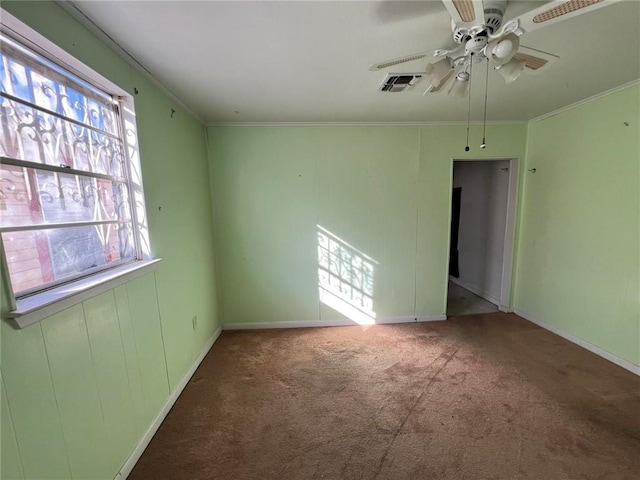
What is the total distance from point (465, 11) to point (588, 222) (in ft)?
8.42

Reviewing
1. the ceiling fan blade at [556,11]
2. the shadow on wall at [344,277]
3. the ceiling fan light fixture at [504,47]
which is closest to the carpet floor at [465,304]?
the shadow on wall at [344,277]

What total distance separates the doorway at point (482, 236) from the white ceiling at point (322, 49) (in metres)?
1.23

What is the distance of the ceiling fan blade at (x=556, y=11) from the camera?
35.8 inches

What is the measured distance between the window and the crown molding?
7.8 inches

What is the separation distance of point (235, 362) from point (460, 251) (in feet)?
12.9

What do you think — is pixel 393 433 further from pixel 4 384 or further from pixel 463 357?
pixel 4 384

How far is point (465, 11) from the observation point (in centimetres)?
99

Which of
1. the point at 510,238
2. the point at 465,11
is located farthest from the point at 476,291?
the point at 465,11

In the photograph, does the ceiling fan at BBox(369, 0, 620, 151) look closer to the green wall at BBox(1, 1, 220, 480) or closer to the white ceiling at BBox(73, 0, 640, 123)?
the white ceiling at BBox(73, 0, 640, 123)

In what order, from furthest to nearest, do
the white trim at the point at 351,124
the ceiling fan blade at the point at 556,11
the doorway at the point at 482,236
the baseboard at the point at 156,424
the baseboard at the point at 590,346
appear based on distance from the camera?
the doorway at the point at 482,236 → the white trim at the point at 351,124 → the baseboard at the point at 590,346 → the baseboard at the point at 156,424 → the ceiling fan blade at the point at 556,11

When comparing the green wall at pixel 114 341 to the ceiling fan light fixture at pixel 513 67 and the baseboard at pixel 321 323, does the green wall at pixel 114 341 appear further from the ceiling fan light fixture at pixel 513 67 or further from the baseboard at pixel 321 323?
the ceiling fan light fixture at pixel 513 67

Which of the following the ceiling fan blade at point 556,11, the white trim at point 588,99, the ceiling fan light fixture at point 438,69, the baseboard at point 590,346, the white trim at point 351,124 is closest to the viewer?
the ceiling fan blade at point 556,11

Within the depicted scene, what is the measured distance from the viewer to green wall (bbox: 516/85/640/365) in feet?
7.07

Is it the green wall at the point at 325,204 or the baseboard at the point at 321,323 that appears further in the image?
the baseboard at the point at 321,323
